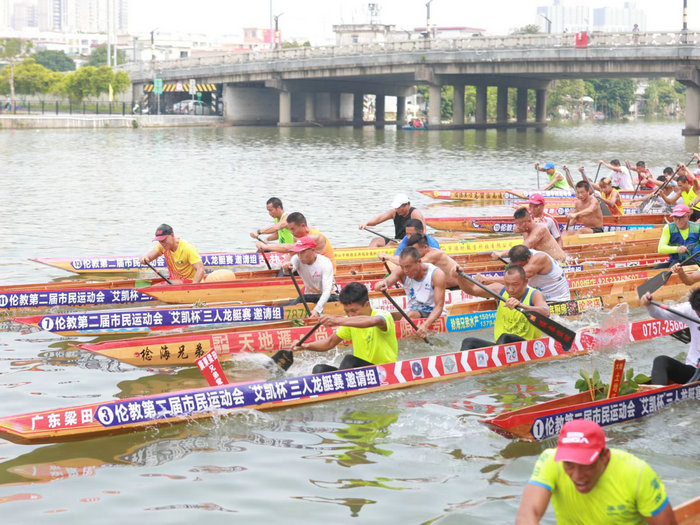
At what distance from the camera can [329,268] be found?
1539 cm

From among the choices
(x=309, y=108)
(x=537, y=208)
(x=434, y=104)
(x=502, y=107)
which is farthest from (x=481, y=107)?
(x=537, y=208)

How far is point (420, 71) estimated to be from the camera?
82.1 metres

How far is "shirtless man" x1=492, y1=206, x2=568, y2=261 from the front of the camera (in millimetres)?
16328

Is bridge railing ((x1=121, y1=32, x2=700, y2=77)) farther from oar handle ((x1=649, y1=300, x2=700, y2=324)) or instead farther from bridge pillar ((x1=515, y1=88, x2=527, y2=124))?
oar handle ((x1=649, y1=300, x2=700, y2=324))

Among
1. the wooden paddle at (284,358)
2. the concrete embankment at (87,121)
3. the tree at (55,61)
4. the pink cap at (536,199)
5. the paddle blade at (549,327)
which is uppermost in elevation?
the tree at (55,61)

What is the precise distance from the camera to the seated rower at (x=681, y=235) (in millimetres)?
17359

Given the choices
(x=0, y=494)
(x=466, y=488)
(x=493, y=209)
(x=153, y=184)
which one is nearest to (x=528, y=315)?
(x=466, y=488)

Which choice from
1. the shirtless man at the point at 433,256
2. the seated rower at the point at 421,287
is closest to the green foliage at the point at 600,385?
the seated rower at the point at 421,287

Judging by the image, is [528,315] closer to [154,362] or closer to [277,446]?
[277,446]

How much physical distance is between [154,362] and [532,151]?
2114 inches

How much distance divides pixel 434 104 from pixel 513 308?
247 ft

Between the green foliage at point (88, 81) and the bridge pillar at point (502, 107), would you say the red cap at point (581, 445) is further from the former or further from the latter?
the bridge pillar at point (502, 107)

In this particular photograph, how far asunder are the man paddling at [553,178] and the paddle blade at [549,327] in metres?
18.9

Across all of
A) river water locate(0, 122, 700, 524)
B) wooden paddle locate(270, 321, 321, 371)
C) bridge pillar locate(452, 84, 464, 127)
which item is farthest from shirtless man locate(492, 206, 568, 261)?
bridge pillar locate(452, 84, 464, 127)
